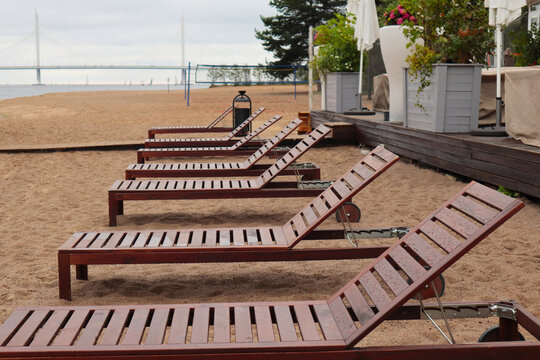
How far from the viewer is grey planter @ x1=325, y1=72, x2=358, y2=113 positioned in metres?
10.4

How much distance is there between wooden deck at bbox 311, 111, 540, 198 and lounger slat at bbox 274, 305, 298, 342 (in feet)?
9.93

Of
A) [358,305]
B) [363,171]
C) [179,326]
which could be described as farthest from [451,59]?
[179,326]

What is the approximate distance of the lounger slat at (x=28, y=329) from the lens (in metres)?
2.12

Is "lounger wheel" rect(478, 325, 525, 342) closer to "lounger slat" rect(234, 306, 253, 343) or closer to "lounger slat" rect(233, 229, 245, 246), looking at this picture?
"lounger slat" rect(234, 306, 253, 343)

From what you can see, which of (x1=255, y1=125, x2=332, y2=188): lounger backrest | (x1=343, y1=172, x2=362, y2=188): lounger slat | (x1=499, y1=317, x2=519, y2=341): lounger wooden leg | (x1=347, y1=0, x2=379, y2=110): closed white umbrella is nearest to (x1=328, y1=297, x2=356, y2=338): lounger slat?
(x1=499, y1=317, x2=519, y2=341): lounger wooden leg

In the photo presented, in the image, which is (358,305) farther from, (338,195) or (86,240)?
(86,240)

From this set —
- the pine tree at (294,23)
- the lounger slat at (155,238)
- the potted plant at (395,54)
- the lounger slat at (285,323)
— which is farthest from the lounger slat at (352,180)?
the pine tree at (294,23)

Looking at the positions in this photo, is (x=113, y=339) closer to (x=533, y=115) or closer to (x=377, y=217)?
(x=377, y=217)

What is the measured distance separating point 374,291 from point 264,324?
0.45 metres

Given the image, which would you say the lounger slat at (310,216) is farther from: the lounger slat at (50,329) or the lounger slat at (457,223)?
the lounger slat at (50,329)

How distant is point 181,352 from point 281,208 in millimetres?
3692

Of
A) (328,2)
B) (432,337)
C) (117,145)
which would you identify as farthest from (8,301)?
(328,2)

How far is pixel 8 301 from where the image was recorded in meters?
3.25

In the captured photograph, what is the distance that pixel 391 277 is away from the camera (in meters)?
2.46
